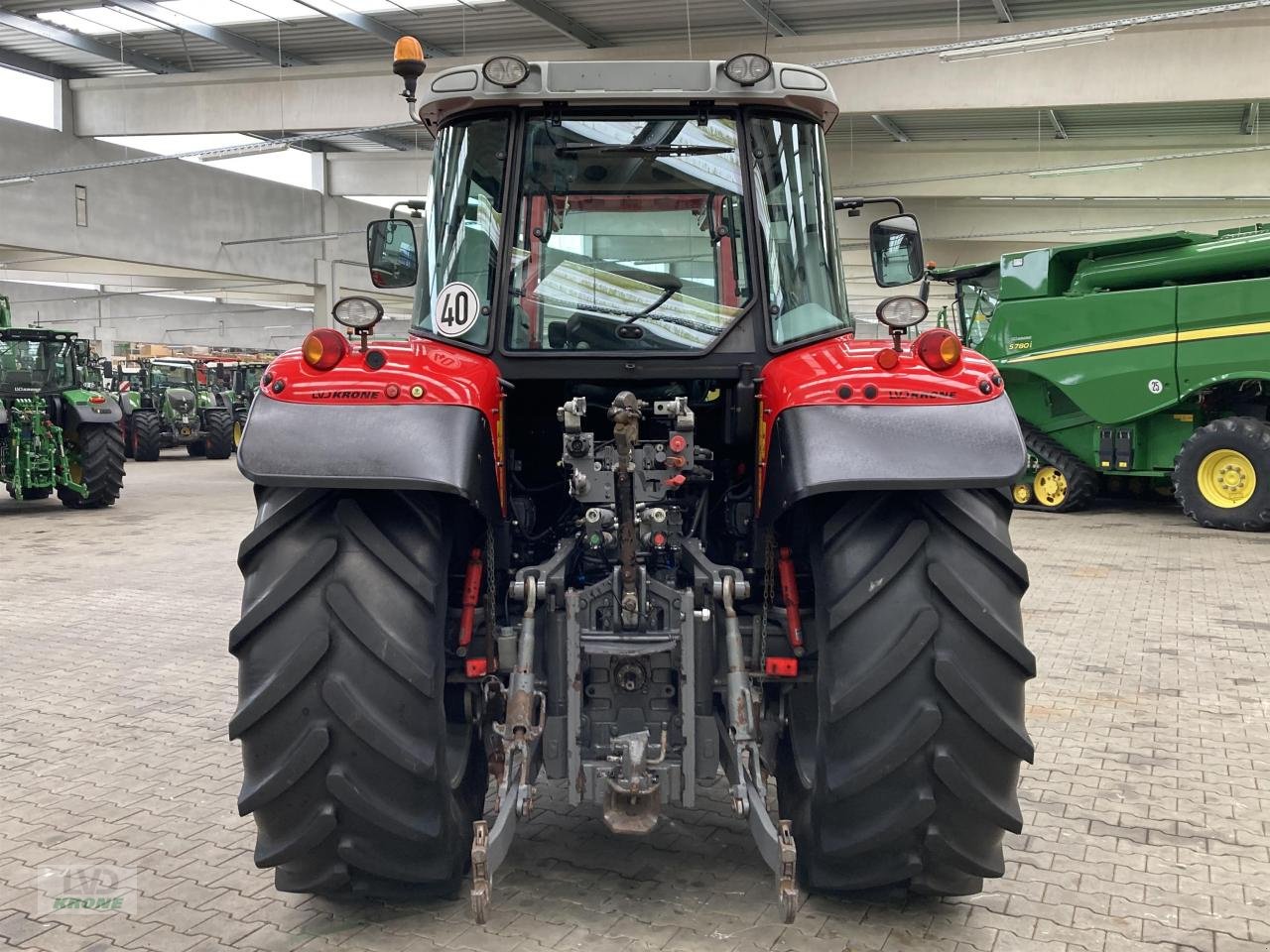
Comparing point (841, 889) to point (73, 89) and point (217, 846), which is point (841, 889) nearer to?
point (217, 846)

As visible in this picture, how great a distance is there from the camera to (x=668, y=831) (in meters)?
3.77

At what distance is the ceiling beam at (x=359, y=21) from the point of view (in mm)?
14305

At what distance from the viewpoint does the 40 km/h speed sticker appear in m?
3.62

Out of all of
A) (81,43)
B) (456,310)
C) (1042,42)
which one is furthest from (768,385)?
(81,43)

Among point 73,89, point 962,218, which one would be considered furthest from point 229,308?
point 962,218

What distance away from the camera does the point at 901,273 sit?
4258mm

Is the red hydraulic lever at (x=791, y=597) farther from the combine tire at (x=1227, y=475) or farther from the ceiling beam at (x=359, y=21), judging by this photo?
the ceiling beam at (x=359, y=21)

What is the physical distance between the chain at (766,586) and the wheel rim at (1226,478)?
10468 mm

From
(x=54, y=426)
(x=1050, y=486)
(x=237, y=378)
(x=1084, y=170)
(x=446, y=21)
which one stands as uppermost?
(x=446, y=21)

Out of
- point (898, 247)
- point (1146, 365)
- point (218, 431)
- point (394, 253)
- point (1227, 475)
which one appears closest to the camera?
point (394, 253)

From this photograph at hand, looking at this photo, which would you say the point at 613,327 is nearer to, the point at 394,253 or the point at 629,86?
the point at 629,86

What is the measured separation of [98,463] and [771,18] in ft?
33.4

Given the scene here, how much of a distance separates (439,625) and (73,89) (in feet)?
64.2

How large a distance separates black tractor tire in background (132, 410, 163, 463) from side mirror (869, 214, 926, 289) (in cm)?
2269
